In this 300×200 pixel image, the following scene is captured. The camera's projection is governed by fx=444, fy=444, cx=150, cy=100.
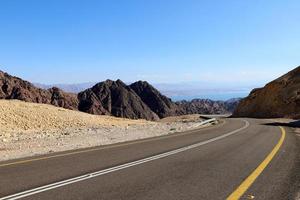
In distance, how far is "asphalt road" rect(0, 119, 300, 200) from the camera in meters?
8.15

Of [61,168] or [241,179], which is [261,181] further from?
[61,168]

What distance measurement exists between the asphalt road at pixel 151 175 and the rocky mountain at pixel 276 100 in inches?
2443

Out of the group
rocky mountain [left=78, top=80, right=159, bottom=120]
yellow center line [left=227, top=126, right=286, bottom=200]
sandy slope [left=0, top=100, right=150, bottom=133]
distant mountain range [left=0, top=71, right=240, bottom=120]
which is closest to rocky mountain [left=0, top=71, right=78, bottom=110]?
distant mountain range [left=0, top=71, right=240, bottom=120]

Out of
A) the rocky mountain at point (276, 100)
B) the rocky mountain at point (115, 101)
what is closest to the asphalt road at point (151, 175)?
the rocky mountain at point (276, 100)

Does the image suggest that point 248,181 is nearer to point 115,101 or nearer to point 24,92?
point 24,92

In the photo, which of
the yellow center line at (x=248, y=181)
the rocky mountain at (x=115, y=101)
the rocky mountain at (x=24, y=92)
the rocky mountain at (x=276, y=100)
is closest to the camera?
the yellow center line at (x=248, y=181)

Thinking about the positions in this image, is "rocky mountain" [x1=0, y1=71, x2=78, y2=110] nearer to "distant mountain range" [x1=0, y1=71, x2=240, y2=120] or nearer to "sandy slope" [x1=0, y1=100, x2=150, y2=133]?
"distant mountain range" [x1=0, y1=71, x2=240, y2=120]

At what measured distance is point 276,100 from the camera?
8281 cm

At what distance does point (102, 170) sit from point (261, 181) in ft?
12.7

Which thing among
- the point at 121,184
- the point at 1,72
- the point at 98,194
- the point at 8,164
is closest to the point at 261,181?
the point at 121,184

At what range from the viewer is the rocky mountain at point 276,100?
7744 cm

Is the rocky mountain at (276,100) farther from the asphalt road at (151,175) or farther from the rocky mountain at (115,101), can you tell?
the rocky mountain at (115,101)

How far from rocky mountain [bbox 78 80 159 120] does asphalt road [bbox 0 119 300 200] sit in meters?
149

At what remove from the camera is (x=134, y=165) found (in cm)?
1209
